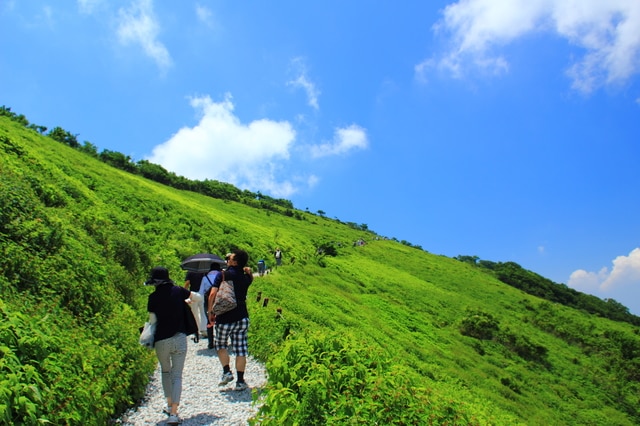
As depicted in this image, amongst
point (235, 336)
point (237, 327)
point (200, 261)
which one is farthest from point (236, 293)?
point (200, 261)

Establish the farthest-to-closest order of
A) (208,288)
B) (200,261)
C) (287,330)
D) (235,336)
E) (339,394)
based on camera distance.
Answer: (200,261)
(208,288)
(287,330)
(235,336)
(339,394)

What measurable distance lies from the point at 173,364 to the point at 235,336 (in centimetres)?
152

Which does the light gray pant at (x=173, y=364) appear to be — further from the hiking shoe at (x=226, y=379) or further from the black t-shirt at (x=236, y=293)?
the hiking shoe at (x=226, y=379)

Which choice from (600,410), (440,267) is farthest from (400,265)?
(600,410)

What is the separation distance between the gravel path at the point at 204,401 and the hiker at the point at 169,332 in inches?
22.1

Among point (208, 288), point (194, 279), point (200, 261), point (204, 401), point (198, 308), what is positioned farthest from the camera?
point (200, 261)

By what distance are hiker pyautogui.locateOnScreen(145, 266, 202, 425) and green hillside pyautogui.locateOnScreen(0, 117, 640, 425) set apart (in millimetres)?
950

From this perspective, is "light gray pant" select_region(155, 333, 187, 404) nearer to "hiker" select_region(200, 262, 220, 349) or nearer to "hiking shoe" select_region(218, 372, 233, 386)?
"hiking shoe" select_region(218, 372, 233, 386)

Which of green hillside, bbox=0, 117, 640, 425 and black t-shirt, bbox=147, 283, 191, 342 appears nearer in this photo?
green hillside, bbox=0, 117, 640, 425

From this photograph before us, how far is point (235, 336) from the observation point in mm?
8406

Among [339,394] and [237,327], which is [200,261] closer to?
[237,327]

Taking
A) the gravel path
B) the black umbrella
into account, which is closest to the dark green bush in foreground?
the gravel path

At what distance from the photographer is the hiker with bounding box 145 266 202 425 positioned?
7.05 m

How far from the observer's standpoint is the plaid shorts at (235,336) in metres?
8.39
